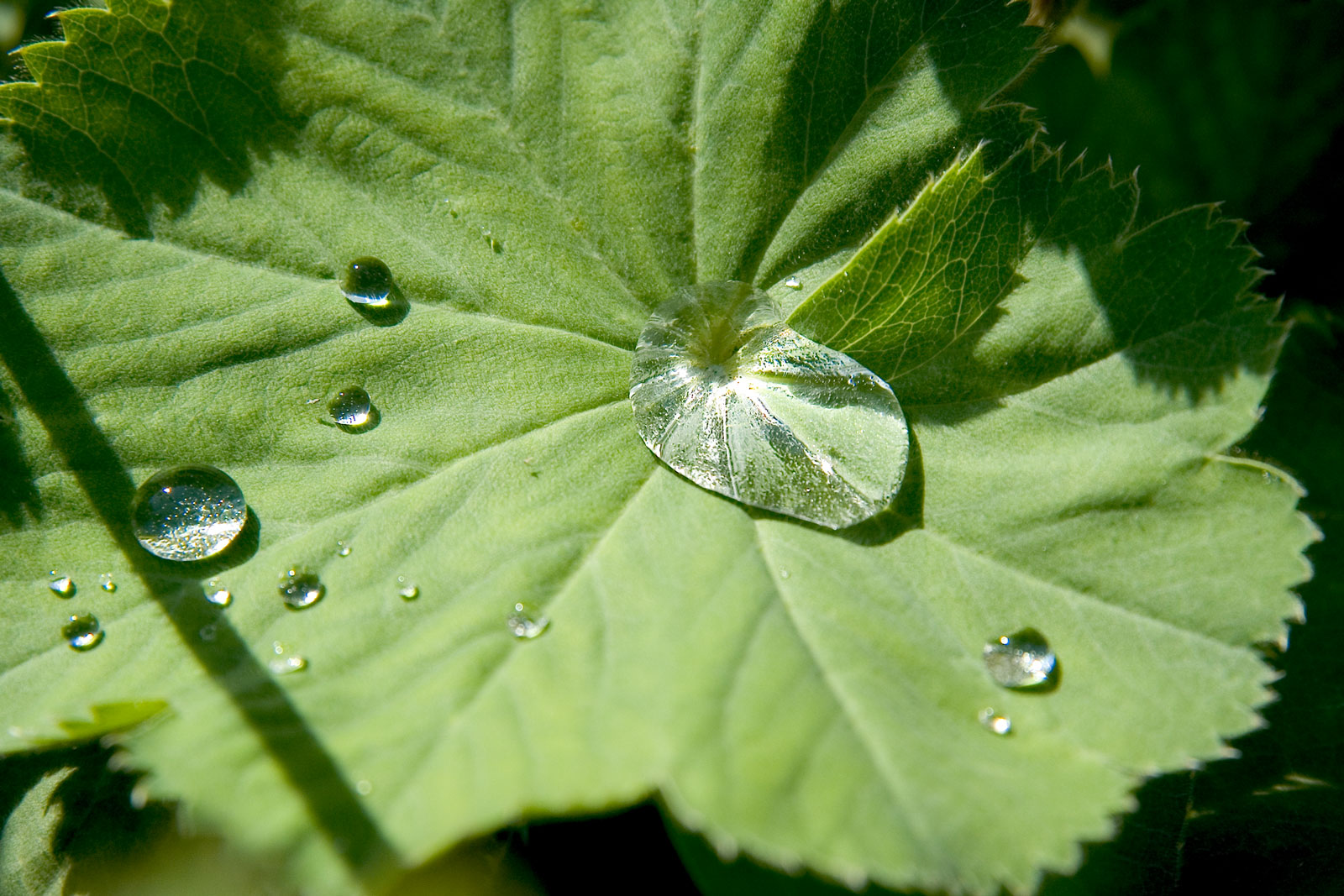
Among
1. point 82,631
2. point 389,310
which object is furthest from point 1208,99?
point 82,631

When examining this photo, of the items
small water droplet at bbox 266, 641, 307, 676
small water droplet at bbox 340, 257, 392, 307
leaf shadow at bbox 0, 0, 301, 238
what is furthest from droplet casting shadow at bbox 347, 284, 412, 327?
small water droplet at bbox 266, 641, 307, 676

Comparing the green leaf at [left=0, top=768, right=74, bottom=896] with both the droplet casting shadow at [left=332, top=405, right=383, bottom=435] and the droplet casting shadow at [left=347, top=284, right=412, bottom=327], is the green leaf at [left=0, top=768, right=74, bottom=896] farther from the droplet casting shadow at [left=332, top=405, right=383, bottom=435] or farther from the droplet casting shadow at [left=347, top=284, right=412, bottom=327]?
the droplet casting shadow at [left=347, top=284, right=412, bottom=327]

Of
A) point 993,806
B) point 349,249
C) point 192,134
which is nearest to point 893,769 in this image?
point 993,806

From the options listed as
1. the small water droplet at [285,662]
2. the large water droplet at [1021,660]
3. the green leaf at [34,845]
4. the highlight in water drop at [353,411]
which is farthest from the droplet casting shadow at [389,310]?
the large water droplet at [1021,660]

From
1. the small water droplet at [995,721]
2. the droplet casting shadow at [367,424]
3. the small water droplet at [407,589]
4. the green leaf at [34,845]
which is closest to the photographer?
the small water droplet at [995,721]

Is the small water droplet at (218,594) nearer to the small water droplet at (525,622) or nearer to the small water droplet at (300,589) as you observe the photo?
the small water droplet at (300,589)

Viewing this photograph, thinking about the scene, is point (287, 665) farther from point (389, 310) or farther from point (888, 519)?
point (888, 519)
